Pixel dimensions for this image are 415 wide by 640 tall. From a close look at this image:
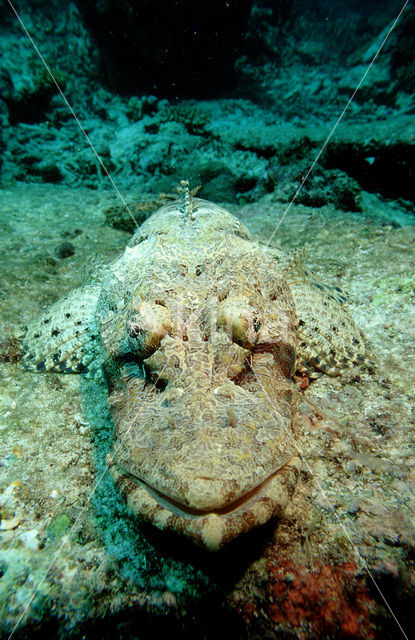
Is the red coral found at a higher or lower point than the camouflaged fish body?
lower

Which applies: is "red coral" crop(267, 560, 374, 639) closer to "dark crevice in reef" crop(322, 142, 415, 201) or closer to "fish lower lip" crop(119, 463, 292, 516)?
"fish lower lip" crop(119, 463, 292, 516)

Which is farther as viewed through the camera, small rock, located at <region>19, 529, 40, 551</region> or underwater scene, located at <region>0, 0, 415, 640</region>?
small rock, located at <region>19, 529, 40, 551</region>

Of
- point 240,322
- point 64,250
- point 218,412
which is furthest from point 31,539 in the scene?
point 64,250

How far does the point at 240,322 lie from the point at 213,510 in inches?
52.8

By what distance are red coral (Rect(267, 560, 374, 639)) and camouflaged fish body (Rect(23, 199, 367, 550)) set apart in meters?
0.50

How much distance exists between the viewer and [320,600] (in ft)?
5.56

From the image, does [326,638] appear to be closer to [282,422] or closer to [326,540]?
[326,540]

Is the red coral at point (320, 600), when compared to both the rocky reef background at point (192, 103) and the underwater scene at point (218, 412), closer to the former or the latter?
the underwater scene at point (218, 412)

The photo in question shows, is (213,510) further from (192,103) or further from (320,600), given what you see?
(192,103)

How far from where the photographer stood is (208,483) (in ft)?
5.15

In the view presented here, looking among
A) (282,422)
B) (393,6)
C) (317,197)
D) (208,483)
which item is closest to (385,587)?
(282,422)

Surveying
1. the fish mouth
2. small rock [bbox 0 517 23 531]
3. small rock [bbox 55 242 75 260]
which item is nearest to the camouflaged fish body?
the fish mouth

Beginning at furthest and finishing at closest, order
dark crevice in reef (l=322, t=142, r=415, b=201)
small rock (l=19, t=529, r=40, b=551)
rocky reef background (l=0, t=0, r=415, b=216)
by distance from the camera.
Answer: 1. rocky reef background (l=0, t=0, r=415, b=216)
2. dark crevice in reef (l=322, t=142, r=415, b=201)
3. small rock (l=19, t=529, r=40, b=551)

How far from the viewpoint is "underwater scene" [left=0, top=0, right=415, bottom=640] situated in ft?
5.61
